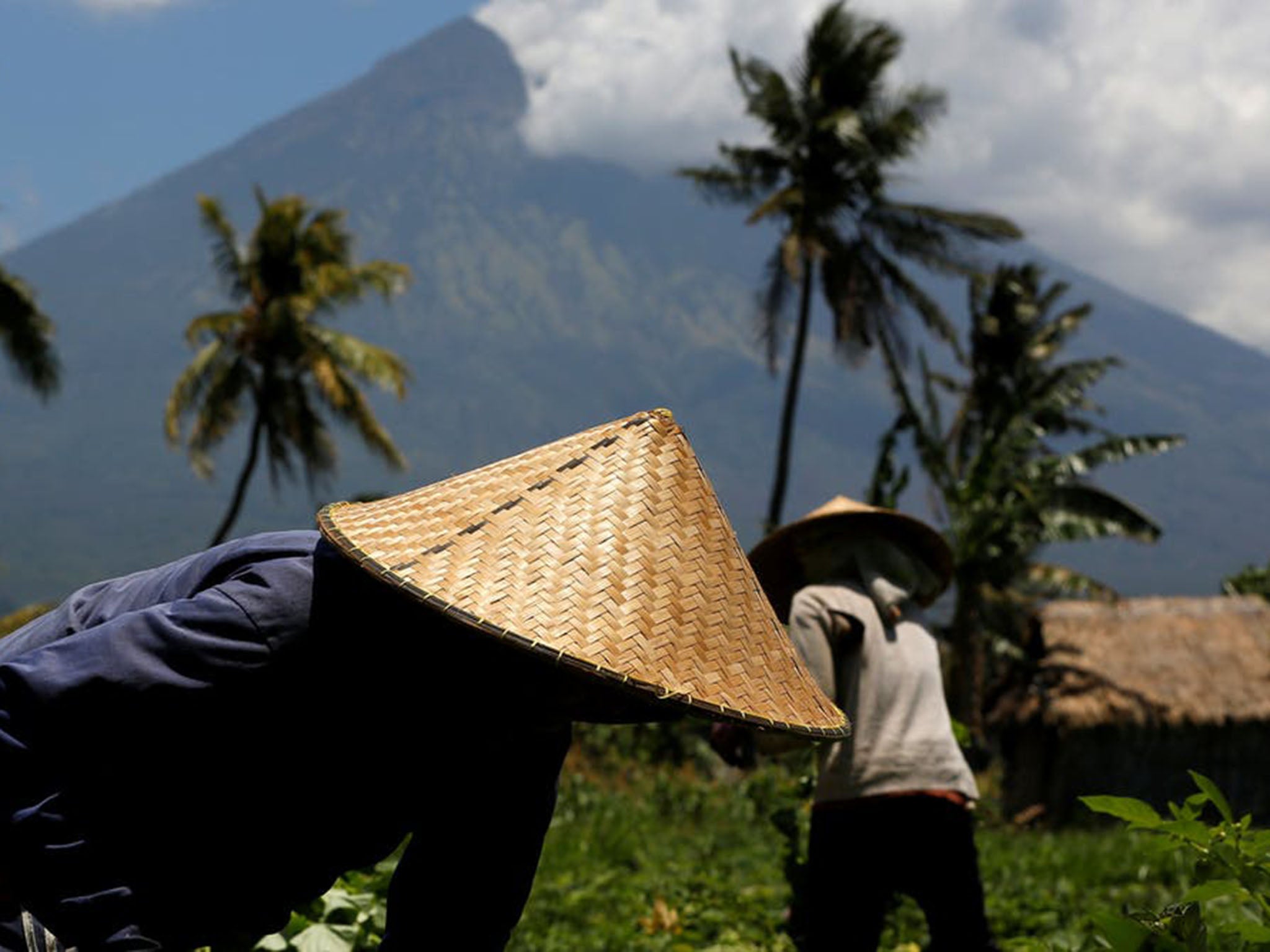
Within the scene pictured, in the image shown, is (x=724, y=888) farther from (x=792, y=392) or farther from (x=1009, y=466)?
(x=792, y=392)

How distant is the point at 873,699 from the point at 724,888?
2948 mm

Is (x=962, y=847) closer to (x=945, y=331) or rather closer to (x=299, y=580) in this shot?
(x=299, y=580)

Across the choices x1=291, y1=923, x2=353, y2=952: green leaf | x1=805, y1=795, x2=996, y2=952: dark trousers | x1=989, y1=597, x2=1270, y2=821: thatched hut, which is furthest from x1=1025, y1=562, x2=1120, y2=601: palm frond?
x1=291, y1=923, x2=353, y2=952: green leaf

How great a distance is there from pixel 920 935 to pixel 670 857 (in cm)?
298

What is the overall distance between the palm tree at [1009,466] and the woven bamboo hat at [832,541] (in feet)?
11.6

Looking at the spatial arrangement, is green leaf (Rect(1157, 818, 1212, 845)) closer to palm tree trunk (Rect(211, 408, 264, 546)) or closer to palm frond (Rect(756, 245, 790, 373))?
palm frond (Rect(756, 245, 790, 373))

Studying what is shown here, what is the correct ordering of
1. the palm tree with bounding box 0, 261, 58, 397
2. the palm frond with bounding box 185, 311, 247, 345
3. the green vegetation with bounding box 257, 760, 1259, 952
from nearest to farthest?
the green vegetation with bounding box 257, 760, 1259, 952 → the palm tree with bounding box 0, 261, 58, 397 → the palm frond with bounding box 185, 311, 247, 345

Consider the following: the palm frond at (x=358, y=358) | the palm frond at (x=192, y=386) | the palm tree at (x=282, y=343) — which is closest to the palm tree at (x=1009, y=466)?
the palm frond at (x=358, y=358)

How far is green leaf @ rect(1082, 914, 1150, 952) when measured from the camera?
5.39ft

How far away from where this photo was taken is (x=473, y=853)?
84.4 inches

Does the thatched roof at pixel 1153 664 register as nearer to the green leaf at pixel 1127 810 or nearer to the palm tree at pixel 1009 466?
the palm tree at pixel 1009 466

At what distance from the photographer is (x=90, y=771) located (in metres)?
1.80

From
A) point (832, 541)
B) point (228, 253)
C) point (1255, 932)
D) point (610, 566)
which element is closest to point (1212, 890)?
point (1255, 932)

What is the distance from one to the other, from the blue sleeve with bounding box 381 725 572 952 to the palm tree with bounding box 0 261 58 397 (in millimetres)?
20124
